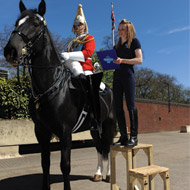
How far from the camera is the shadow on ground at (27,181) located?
442 cm

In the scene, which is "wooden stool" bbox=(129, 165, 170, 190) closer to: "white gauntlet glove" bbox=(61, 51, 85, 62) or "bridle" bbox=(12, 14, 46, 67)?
"white gauntlet glove" bbox=(61, 51, 85, 62)

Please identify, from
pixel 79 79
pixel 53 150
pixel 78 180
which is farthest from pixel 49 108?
pixel 53 150

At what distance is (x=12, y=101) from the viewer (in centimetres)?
870

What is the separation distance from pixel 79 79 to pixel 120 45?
958 millimetres

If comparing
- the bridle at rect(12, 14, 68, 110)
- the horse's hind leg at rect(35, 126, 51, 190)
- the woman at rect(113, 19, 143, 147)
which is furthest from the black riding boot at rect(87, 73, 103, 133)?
the horse's hind leg at rect(35, 126, 51, 190)

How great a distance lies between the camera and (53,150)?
10.1 metres

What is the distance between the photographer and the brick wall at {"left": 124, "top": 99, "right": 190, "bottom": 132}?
2353 cm

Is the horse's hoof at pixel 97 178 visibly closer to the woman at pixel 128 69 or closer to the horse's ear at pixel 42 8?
the woman at pixel 128 69

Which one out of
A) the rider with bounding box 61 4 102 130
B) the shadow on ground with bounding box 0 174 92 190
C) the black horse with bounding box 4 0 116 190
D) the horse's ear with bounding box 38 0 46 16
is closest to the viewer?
the black horse with bounding box 4 0 116 190

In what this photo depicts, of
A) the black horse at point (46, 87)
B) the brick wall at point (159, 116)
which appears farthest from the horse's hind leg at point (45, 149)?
the brick wall at point (159, 116)

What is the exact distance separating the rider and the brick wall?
53.3ft

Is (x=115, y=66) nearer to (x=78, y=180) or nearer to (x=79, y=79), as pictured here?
(x=79, y=79)

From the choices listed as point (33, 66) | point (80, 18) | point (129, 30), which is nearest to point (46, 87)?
point (33, 66)

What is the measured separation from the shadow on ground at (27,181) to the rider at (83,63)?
1.60 meters
